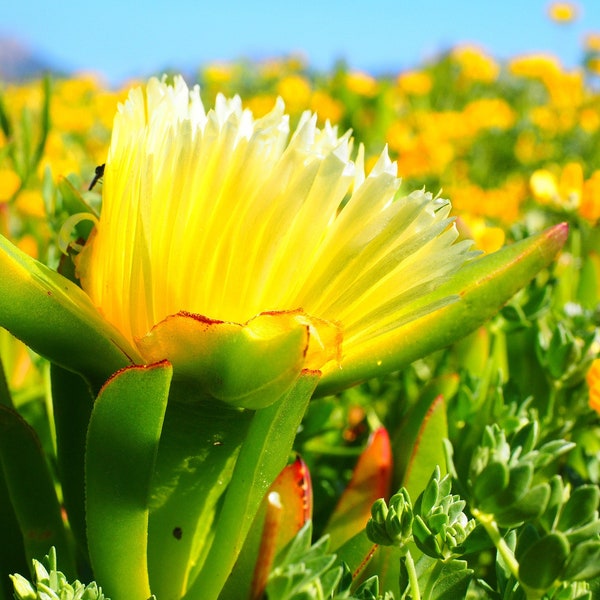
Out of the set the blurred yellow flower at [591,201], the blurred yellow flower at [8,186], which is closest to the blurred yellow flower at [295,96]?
the blurred yellow flower at [8,186]

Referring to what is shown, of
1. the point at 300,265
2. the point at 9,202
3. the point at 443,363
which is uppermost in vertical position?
the point at 300,265

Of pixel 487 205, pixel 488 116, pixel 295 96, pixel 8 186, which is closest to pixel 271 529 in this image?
pixel 8 186

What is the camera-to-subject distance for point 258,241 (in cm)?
50

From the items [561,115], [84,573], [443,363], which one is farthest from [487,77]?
[84,573]

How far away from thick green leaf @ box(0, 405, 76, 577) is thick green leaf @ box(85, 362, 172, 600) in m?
0.08

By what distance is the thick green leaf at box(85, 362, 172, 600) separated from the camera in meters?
0.47

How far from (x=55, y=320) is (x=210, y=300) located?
9 cm

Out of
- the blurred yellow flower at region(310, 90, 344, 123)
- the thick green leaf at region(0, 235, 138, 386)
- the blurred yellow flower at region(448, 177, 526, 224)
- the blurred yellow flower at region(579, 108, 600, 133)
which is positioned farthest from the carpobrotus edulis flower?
the blurred yellow flower at region(579, 108, 600, 133)

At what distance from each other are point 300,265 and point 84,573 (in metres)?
0.42

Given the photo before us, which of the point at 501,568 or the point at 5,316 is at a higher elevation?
the point at 5,316

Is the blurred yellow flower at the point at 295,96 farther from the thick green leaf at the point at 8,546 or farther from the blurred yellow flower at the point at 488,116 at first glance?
the thick green leaf at the point at 8,546

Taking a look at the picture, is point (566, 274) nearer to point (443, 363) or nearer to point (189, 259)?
point (443, 363)

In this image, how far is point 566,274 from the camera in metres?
1.17

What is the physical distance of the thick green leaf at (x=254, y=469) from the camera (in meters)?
0.51
